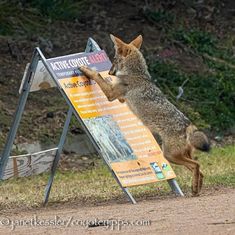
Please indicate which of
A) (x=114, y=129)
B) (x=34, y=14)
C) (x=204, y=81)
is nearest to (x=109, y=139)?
(x=114, y=129)

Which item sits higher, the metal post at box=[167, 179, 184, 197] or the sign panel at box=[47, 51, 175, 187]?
the sign panel at box=[47, 51, 175, 187]

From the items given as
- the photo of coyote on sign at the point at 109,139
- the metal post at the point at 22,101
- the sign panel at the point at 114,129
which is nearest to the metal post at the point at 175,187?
the sign panel at the point at 114,129

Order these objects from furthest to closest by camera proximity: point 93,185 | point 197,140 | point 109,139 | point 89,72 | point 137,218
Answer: point 93,185 → point 89,72 → point 109,139 → point 197,140 → point 137,218

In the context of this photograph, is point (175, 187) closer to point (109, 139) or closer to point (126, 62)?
point (109, 139)

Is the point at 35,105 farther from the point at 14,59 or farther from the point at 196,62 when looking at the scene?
the point at 196,62

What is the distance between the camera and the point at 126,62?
1045 centimetres

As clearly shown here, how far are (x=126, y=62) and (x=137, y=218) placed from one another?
2.62 meters

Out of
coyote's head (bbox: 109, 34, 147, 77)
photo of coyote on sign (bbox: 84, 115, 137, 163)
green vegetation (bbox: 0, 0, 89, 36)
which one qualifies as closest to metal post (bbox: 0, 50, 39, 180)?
photo of coyote on sign (bbox: 84, 115, 137, 163)

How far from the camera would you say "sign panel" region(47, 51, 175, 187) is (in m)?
9.74

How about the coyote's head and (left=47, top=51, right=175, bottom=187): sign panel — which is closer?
(left=47, top=51, right=175, bottom=187): sign panel

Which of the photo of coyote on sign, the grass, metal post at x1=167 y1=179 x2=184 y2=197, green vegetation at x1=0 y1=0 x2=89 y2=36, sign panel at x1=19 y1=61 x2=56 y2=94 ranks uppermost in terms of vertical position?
sign panel at x1=19 y1=61 x2=56 y2=94

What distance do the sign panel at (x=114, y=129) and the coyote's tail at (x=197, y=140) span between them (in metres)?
0.39

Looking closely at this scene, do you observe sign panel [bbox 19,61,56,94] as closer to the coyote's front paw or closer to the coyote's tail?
the coyote's front paw

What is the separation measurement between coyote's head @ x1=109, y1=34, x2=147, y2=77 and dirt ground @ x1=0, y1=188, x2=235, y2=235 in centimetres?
140
